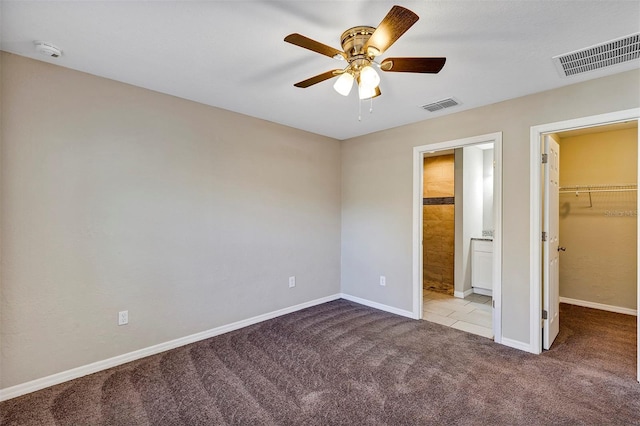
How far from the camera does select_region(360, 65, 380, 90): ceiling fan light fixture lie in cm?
173

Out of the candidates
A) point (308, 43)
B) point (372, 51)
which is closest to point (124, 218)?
point (308, 43)

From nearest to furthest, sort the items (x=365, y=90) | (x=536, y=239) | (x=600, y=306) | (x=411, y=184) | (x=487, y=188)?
1. (x=365, y=90)
2. (x=536, y=239)
3. (x=411, y=184)
4. (x=600, y=306)
5. (x=487, y=188)

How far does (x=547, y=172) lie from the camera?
2.82 meters

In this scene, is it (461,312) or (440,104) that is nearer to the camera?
(440,104)

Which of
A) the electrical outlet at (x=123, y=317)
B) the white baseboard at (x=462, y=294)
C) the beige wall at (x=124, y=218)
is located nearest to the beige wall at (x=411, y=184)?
the beige wall at (x=124, y=218)

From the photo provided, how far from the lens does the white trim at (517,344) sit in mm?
2818

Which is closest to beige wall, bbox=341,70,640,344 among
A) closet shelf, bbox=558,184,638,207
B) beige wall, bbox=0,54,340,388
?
beige wall, bbox=0,54,340,388

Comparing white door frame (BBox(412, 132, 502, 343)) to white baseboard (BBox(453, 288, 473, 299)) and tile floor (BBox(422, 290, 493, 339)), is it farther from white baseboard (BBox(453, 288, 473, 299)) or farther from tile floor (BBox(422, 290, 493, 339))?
white baseboard (BBox(453, 288, 473, 299))

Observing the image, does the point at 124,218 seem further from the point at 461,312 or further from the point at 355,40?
the point at 461,312

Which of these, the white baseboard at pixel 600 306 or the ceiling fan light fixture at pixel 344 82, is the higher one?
the ceiling fan light fixture at pixel 344 82

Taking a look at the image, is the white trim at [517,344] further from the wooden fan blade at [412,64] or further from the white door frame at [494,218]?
the wooden fan blade at [412,64]

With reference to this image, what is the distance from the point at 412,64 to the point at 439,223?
370cm

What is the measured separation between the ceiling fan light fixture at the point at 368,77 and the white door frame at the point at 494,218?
194 cm

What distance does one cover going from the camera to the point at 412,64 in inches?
67.9
